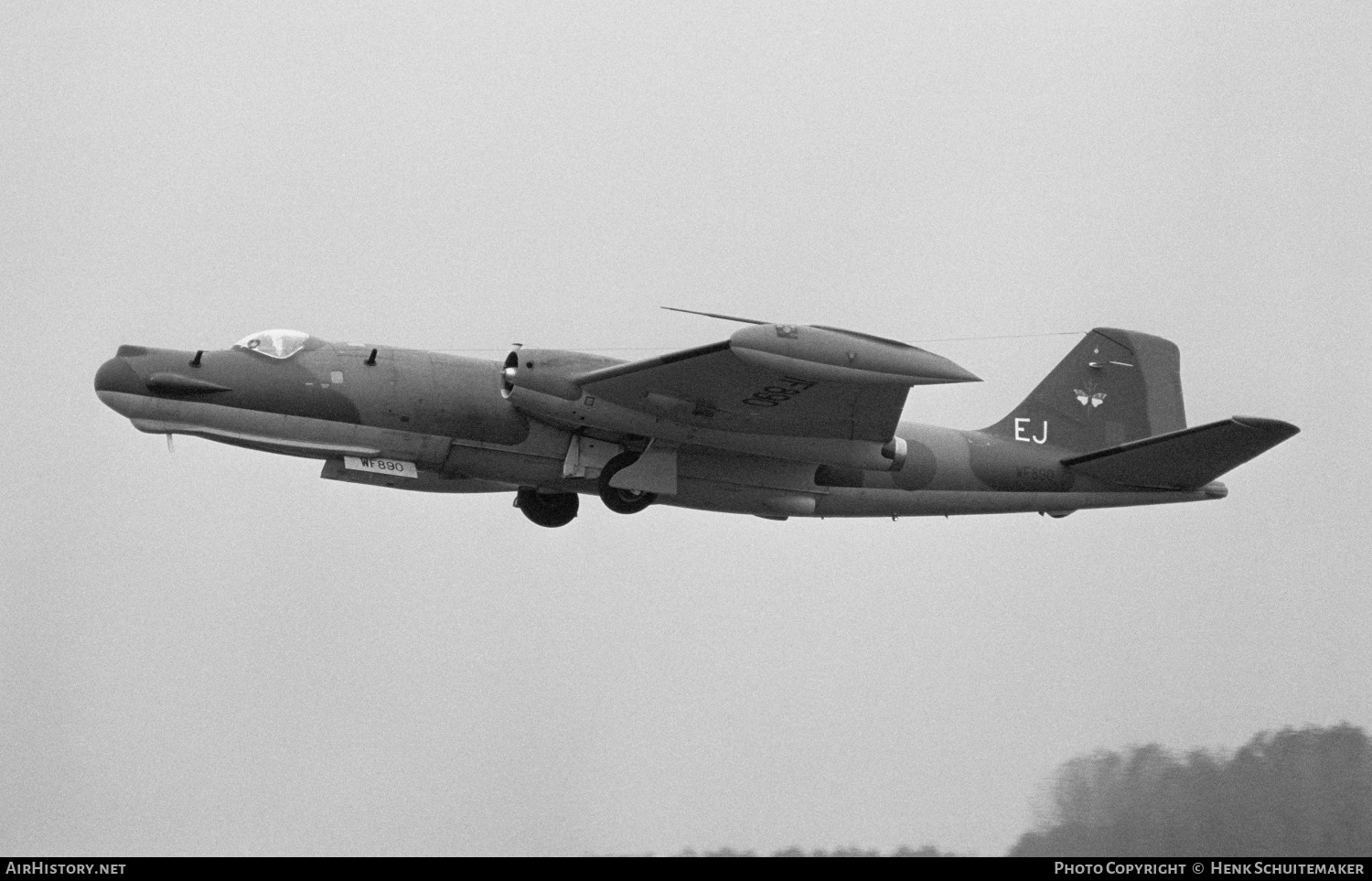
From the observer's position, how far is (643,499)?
25062 mm

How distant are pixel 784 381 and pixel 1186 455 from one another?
7.48 m

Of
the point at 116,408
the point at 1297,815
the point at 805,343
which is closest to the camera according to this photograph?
the point at 805,343

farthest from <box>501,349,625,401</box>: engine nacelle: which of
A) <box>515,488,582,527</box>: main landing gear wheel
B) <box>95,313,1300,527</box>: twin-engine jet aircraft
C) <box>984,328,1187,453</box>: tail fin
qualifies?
<box>984,328,1187,453</box>: tail fin

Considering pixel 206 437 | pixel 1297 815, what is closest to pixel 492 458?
pixel 206 437

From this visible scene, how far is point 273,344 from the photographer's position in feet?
77.9

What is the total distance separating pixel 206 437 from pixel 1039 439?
13.3 metres

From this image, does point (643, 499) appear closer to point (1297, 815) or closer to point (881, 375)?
point (881, 375)

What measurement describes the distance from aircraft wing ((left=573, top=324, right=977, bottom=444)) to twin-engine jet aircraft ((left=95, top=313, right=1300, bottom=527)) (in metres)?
0.03

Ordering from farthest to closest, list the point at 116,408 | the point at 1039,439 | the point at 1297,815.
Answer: the point at 1039,439, the point at 1297,815, the point at 116,408

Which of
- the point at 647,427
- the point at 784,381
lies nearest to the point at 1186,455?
the point at 784,381

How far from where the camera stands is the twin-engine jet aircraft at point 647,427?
75.5ft

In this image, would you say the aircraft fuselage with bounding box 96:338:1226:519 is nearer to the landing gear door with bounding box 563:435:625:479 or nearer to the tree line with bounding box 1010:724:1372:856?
the landing gear door with bounding box 563:435:625:479

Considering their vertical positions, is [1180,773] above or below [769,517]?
below

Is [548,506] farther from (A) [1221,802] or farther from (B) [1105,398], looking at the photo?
(A) [1221,802]
